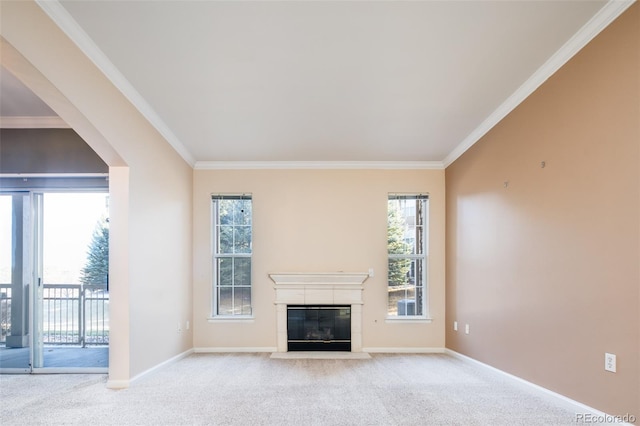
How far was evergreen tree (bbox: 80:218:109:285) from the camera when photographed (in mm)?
4301

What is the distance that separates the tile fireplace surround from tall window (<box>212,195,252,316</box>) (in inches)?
19.9

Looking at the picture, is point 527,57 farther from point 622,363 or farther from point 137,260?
point 137,260

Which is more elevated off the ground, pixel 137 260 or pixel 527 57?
pixel 527 57

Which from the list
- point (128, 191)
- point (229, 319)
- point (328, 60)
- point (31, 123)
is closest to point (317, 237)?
point (229, 319)

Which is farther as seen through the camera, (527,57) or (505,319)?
(505,319)

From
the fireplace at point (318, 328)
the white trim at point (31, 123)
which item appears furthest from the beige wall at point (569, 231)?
the white trim at point (31, 123)

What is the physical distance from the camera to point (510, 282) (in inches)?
150

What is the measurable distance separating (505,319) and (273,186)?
3485mm

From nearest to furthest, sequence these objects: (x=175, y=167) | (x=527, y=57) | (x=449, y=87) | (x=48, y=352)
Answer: (x=527, y=57)
(x=449, y=87)
(x=48, y=352)
(x=175, y=167)

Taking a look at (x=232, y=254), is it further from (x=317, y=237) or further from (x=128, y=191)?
(x=128, y=191)

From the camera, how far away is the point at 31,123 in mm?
4277

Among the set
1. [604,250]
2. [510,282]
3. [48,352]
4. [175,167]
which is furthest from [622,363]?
[48,352]

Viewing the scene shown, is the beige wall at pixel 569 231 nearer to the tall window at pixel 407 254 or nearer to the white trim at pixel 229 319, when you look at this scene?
the tall window at pixel 407 254

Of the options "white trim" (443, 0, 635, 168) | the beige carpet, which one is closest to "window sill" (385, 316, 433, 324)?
the beige carpet
